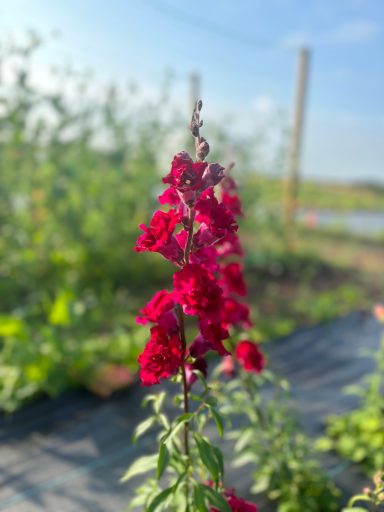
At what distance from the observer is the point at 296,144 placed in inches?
279

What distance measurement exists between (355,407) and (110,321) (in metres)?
2.19

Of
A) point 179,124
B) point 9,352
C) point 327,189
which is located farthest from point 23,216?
point 327,189

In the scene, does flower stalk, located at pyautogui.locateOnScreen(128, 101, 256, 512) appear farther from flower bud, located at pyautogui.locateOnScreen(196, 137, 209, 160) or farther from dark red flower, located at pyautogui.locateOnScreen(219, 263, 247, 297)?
dark red flower, located at pyautogui.locateOnScreen(219, 263, 247, 297)

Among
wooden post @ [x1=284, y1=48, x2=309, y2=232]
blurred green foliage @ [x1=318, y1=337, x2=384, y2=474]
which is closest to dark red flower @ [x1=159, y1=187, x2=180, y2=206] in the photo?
blurred green foliage @ [x1=318, y1=337, x2=384, y2=474]

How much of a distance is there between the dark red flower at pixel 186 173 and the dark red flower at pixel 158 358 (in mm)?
369

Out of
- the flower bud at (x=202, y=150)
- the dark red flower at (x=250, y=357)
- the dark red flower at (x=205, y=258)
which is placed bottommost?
the dark red flower at (x=250, y=357)

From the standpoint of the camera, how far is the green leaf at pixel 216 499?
1.28 m

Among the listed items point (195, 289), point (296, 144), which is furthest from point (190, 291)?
point (296, 144)

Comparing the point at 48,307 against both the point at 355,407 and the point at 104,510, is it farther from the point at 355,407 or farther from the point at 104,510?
the point at 355,407

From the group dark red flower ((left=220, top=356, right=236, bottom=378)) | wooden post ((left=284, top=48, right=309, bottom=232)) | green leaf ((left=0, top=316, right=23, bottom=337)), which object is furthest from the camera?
wooden post ((left=284, top=48, right=309, bottom=232))

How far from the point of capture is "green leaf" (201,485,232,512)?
1281 millimetres

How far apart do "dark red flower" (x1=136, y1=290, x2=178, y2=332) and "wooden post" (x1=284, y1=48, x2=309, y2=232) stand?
5.68m

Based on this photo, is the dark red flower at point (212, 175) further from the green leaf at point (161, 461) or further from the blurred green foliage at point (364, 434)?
the blurred green foliage at point (364, 434)

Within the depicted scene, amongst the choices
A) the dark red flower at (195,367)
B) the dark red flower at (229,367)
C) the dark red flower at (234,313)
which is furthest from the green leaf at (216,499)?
the dark red flower at (229,367)
